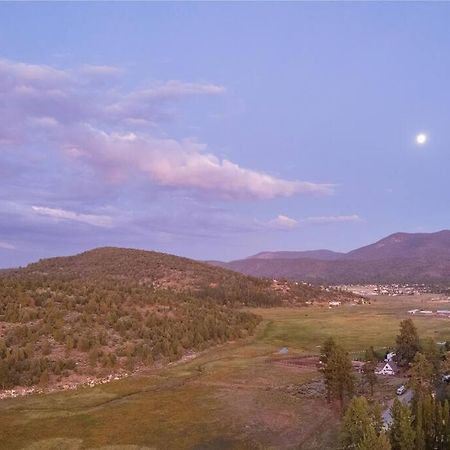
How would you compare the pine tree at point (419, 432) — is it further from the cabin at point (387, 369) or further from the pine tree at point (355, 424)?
the cabin at point (387, 369)

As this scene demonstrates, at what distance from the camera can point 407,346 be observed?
9188 centimetres

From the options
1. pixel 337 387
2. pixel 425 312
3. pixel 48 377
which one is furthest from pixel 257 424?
pixel 425 312

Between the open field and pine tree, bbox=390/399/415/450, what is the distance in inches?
352

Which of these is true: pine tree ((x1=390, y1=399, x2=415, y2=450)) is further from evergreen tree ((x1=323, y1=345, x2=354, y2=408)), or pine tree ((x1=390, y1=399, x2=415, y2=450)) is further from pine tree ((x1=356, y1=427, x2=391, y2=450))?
evergreen tree ((x1=323, y1=345, x2=354, y2=408))

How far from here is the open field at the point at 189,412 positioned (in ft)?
201

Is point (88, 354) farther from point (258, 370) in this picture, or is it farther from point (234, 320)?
point (234, 320)

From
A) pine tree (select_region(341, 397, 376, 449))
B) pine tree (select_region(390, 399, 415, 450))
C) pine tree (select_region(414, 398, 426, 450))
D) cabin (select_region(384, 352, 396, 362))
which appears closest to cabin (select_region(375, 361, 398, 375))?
cabin (select_region(384, 352, 396, 362))

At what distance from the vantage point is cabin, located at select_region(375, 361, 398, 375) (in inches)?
3529

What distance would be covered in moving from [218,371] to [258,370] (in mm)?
6712

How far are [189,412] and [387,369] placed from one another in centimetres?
3597

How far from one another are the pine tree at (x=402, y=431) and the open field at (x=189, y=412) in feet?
29.3

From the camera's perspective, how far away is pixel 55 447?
6084 centimetres

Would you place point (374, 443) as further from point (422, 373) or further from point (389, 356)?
point (389, 356)

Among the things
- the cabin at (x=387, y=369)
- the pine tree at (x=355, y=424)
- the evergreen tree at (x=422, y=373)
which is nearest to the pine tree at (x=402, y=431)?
the pine tree at (x=355, y=424)
